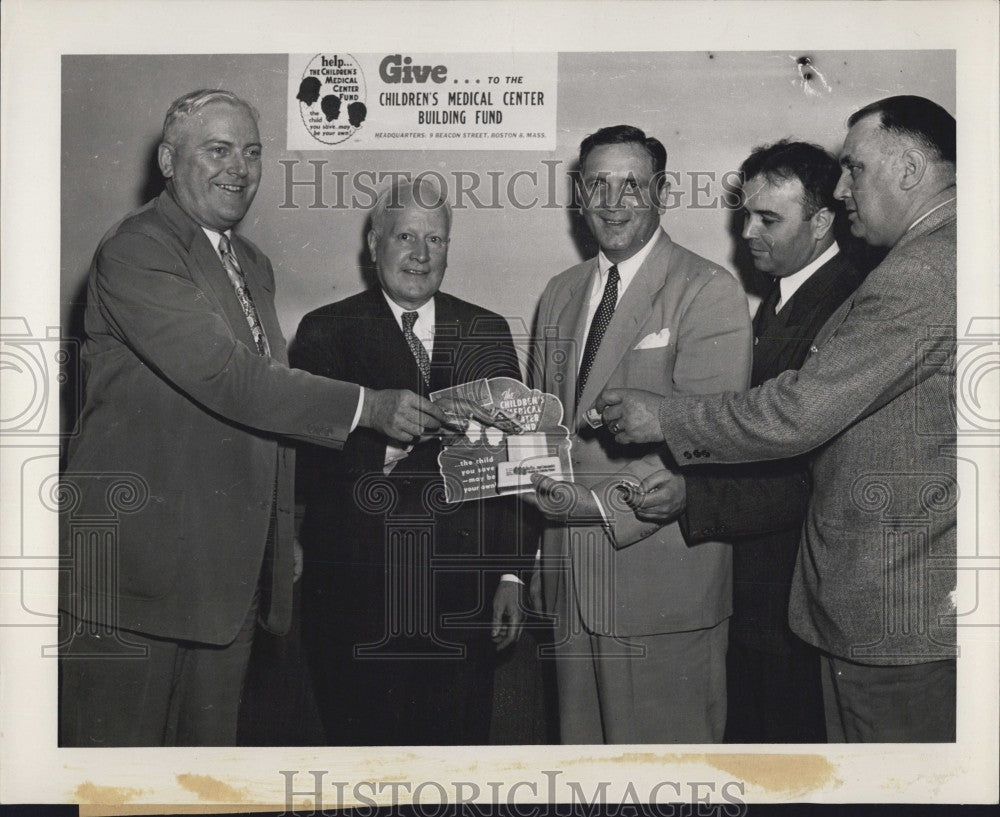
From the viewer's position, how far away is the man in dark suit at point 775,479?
118 inches

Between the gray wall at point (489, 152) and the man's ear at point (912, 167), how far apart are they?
0.19 m

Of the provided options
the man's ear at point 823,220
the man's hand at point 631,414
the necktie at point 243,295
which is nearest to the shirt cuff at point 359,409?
the necktie at point 243,295

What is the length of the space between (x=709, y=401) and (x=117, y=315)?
1.60 m

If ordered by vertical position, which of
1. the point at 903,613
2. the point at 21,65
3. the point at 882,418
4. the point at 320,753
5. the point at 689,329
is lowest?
the point at 320,753

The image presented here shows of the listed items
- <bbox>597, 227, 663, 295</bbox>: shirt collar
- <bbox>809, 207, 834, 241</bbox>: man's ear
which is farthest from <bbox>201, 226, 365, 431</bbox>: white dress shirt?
<bbox>809, 207, 834, 241</bbox>: man's ear

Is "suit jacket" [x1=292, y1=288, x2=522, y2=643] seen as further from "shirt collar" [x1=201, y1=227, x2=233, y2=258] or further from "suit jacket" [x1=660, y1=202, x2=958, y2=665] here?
"suit jacket" [x1=660, y1=202, x2=958, y2=665]

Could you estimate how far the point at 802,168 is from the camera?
10.0 feet

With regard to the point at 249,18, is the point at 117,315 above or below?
below

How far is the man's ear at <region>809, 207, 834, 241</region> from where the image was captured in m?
3.02

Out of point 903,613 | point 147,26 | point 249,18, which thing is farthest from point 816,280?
point 147,26

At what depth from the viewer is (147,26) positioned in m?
3.10

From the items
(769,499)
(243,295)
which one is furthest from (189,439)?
(769,499)

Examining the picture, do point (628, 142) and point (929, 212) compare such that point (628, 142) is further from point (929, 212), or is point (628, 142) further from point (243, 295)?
point (243, 295)

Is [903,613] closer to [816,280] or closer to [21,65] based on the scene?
[816,280]
